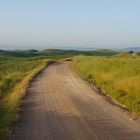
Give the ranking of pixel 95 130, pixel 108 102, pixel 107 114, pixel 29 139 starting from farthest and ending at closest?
pixel 108 102
pixel 107 114
pixel 95 130
pixel 29 139

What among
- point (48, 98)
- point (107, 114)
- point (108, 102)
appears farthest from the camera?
point (48, 98)

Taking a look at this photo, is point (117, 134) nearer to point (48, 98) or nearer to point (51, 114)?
point (51, 114)

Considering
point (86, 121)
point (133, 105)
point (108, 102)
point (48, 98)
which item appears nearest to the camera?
point (86, 121)

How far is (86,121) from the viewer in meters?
12.9

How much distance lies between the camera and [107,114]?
46.6 ft

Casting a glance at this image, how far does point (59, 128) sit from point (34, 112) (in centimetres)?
333

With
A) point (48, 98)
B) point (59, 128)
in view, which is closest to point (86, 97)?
point (48, 98)

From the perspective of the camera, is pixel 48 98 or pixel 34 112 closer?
pixel 34 112

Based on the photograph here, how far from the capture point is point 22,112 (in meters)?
15.0

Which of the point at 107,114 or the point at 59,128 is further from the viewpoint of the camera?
the point at 107,114

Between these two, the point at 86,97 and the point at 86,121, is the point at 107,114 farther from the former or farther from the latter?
the point at 86,97

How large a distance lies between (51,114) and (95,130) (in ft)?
10.6

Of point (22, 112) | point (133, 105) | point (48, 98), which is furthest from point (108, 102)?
point (22, 112)

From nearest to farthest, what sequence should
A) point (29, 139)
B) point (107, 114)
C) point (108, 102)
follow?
point (29, 139), point (107, 114), point (108, 102)
